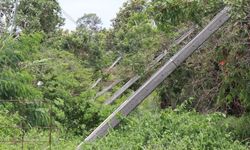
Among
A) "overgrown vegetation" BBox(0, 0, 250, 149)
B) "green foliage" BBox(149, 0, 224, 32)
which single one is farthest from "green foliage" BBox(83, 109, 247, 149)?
"green foliage" BBox(149, 0, 224, 32)

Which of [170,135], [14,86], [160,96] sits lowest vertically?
[170,135]

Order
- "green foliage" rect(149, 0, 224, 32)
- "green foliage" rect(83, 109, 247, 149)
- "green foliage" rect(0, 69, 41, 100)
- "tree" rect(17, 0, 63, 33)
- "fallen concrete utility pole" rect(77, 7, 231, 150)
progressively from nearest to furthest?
"green foliage" rect(83, 109, 247, 149)
"green foliage" rect(149, 0, 224, 32)
"fallen concrete utility pole" rect(77, 7, 231, 150)
"green foliage" rect(0, 69, 41, 100)
"tree" rect(17, 0, 63, 33)

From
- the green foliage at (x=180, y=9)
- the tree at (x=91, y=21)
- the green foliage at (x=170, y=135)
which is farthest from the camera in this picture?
the tree at (x=91, y=21)

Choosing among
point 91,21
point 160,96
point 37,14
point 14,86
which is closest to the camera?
point 14,86

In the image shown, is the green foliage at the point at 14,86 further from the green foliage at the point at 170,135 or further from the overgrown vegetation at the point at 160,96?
the green foliage at the point at 170,135

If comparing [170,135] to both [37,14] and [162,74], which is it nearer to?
[162,74]

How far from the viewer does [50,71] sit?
13.9 metres

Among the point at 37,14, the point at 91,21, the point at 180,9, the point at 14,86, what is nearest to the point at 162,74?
the point at 180,9

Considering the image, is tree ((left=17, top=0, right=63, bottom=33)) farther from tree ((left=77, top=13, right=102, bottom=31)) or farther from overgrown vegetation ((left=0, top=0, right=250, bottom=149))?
tree ((left=77, top=13, right=102, bottom=31))

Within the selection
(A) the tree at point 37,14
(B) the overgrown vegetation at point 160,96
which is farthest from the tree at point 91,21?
(B) the overgrown vegetation at point 160,96

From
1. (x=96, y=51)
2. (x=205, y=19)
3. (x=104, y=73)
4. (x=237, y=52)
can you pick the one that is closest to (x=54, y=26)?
(x=96, y=51)

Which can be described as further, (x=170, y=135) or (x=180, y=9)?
(x=180, y=9)

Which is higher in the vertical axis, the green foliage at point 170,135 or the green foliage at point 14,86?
the green foliage at point 14,86

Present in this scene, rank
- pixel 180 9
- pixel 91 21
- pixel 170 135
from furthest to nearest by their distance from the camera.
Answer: pixel 91 21 → pixel 180 9 → pixel 170 135
